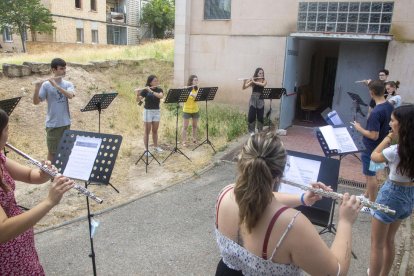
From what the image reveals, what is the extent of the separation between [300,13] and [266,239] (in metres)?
9.27

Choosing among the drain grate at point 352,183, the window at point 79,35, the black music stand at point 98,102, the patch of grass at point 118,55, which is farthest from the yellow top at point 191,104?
the window at point 79,35

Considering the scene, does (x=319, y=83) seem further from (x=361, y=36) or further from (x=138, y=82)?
(x=138, y=82)

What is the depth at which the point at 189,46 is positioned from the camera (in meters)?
11.6

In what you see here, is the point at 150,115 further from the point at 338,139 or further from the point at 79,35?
the point at 79,35

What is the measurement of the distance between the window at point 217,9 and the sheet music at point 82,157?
8971 millimetres

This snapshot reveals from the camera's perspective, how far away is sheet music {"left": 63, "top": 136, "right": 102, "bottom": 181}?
9.41 ft

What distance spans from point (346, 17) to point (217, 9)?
3.91 meters

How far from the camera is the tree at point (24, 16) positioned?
23234 millimetres

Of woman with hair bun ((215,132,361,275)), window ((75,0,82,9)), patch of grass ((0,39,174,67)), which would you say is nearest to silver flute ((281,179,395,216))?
woman with hair bun ((215,132,361,275))

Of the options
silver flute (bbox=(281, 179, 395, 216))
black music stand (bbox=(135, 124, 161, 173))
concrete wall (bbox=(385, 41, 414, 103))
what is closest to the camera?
silver flute (bbox=(281, 179, 395, 216))

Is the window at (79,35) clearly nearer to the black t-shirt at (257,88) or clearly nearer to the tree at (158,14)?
the tree at (158,14)

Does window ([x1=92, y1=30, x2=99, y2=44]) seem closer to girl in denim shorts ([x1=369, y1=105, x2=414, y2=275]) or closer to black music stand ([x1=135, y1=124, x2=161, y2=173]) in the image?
black music stand ([x1=135, y1=124, x2=161, y2=173])

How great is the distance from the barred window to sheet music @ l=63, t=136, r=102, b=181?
8.22 meters

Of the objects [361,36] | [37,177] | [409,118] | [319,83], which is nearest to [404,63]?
[361,36]
